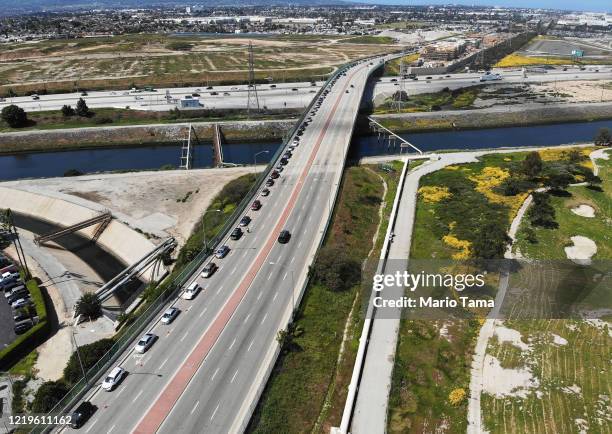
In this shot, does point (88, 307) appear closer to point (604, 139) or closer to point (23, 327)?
point (23, 327)

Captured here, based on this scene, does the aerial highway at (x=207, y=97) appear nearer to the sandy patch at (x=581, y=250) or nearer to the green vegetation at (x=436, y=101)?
the green vegetation at (x=436, y=101)

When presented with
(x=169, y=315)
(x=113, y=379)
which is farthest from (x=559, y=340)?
(x=113, y=379)

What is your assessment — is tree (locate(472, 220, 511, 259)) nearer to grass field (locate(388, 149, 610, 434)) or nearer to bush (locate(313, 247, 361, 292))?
grass field (locate(388, 149, 610, 434))

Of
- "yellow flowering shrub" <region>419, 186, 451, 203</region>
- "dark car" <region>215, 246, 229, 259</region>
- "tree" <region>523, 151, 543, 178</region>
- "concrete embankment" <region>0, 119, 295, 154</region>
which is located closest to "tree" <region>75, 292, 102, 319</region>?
"dark car" <region>215, 246, 229, 259</region>

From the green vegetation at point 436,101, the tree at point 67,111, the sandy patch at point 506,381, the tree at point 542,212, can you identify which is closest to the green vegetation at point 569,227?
the tree at point 542,212

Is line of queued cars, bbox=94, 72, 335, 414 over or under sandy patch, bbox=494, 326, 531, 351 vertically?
over

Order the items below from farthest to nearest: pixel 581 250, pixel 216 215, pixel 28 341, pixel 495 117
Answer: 1. pixel 495 117
2. pixel 216 215
3. pixel 581 250
4. pixel 28 341
